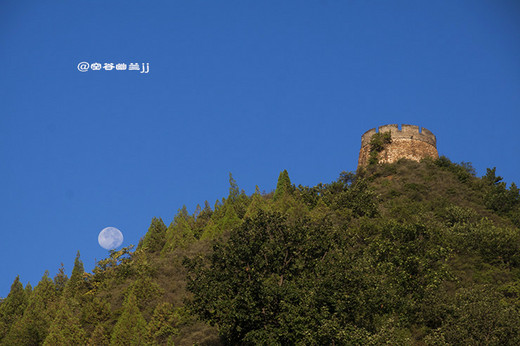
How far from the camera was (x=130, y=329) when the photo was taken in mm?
37406

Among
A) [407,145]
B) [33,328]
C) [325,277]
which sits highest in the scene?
[407,145]

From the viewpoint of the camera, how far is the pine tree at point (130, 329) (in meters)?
36.5

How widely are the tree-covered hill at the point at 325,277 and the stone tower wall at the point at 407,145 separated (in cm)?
210

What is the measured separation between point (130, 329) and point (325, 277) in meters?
18.4

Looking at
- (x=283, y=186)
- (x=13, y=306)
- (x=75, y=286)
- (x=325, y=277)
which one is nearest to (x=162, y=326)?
(x=325, y=277)

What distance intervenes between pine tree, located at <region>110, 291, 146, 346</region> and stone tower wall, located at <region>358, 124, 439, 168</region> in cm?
4227

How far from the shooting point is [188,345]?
3506 centimetres

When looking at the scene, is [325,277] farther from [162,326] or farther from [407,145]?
[407,145]

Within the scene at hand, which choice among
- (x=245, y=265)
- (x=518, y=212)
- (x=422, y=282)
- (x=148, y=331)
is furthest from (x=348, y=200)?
(x=245, y=265)

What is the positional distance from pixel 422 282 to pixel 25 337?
33.0 metres

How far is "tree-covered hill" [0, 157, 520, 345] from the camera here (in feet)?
80.9

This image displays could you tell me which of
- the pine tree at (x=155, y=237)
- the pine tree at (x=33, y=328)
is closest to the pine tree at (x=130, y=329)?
the pine tree at (x=33, y=328)

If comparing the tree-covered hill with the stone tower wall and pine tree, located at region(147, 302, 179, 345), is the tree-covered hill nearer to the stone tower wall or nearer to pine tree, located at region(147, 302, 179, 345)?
pine tree, located at region(147, 302, 179, 345)

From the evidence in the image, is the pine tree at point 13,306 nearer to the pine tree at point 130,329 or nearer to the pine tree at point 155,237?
the pine tree at point 155,237
